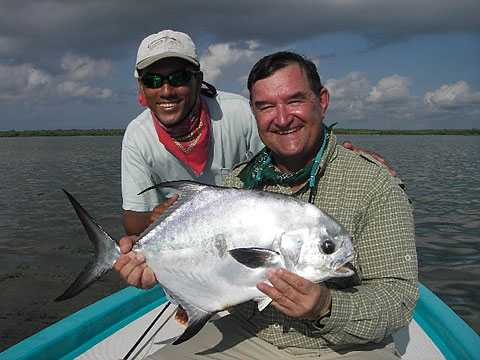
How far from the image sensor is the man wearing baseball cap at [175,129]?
337 centimetres

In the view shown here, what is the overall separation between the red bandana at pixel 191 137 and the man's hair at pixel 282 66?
125 cm

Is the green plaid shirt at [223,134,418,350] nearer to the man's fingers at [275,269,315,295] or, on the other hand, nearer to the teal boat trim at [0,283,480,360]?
the man's fingers at [275,269,315,295]

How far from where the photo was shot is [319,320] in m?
2.00

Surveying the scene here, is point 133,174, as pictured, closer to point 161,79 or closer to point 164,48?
point 161,79

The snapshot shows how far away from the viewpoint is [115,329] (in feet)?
12.0

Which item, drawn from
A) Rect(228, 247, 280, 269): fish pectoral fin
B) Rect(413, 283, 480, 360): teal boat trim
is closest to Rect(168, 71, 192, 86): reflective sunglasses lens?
Rect(228, 247, 280, 269): fish pectoral fin

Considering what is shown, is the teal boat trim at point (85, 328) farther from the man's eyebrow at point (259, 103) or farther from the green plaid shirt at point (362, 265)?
the man's eyebrow at point (259, 103)

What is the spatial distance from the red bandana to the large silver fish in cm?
136

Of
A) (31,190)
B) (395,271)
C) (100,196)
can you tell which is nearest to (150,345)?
(395,271)

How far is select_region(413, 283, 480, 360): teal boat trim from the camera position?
3002 mm

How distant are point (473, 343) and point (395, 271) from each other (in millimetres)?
1498

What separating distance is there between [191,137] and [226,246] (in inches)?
69.1

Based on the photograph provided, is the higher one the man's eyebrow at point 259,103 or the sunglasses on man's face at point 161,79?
the sunglasses on man's face at point 161,79

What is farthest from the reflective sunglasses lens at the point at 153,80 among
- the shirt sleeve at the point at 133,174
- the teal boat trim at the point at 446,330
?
the teal boat trim at the point at 446,330
